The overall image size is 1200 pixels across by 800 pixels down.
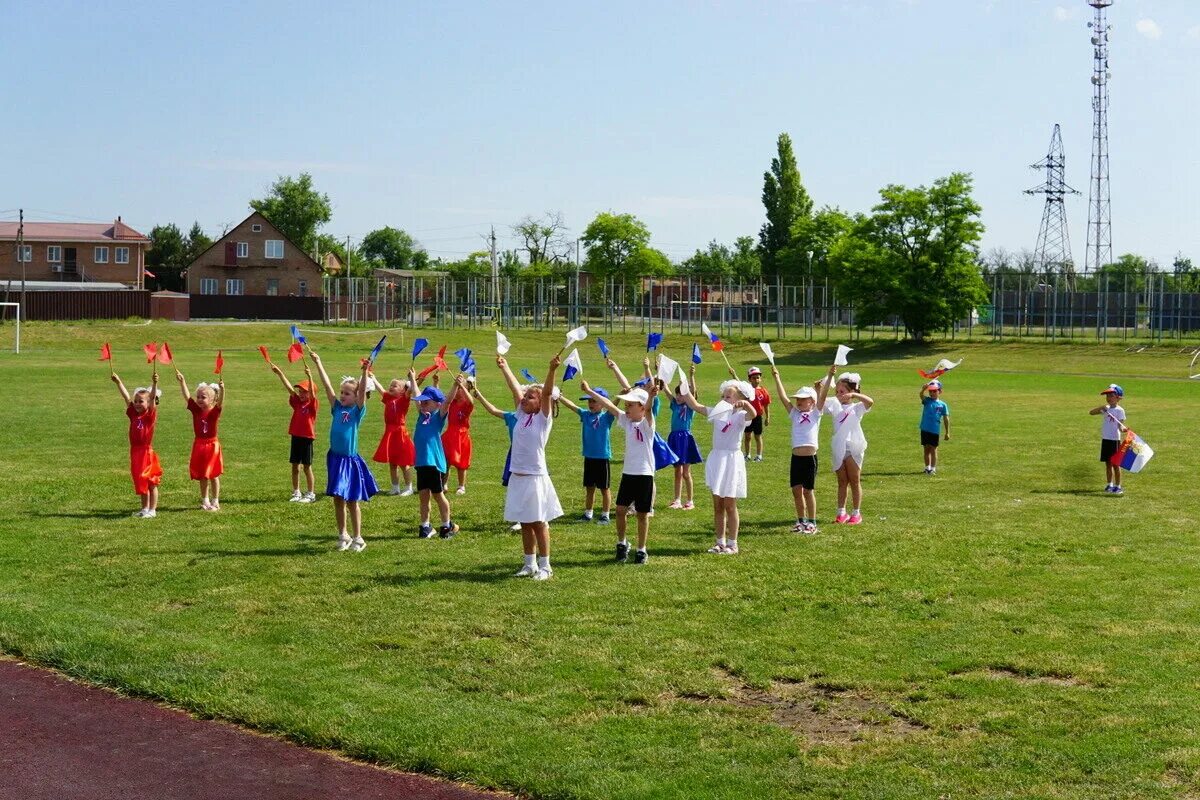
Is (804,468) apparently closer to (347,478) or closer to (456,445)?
(456,445)

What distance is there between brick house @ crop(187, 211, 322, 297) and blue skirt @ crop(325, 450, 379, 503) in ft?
354

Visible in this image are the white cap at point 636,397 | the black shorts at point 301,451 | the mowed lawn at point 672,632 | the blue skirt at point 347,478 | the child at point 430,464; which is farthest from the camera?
the black shorts at point 301,451

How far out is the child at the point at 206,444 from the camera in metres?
17.6

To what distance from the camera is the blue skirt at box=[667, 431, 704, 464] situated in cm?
1819

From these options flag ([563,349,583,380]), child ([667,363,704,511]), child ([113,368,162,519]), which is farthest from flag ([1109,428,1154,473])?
child ([113,368,162,519])

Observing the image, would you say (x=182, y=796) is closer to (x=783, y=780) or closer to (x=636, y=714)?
(x=636, y=714)

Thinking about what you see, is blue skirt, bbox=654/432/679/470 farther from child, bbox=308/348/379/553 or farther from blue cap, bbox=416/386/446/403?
child, bbox=308/348/379/553

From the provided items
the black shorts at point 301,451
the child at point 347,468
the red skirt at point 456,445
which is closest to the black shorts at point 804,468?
the red skirt at point 456,445

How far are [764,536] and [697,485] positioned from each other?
5.20 metres

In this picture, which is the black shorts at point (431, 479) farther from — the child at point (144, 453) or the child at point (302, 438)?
the child at point (144, 453)

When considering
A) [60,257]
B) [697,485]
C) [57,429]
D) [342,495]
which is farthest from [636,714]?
[60,257]

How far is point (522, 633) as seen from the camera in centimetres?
1112

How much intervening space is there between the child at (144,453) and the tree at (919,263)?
64.1m

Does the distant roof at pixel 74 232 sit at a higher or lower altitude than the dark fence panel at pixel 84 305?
higher
